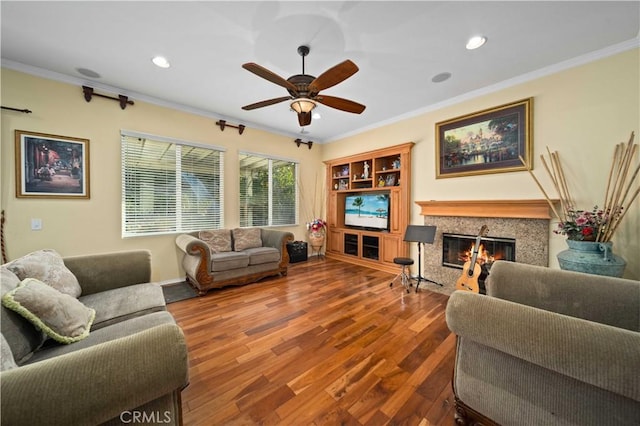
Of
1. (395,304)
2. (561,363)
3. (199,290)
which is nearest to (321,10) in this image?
(561,363)

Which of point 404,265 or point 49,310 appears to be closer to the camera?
point 49,310

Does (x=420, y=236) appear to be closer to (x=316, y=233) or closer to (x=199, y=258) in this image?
(x=316, y=233)

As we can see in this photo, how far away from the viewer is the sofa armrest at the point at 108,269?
196 cm

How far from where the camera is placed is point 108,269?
81.3 inches

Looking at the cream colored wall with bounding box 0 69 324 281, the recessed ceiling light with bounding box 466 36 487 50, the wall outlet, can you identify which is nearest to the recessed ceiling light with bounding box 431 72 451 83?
the recessed ceiling light with bounding box 466 36 487 50

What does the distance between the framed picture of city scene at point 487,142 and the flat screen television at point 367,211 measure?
1163mm

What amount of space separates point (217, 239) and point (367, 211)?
114 inches

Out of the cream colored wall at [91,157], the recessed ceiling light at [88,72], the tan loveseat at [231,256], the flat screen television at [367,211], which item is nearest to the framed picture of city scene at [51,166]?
the cream colored wall at [91,157]

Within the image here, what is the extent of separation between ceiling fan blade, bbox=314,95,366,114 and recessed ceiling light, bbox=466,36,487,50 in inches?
46.6

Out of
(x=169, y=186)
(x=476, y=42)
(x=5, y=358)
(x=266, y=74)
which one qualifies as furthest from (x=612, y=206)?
(x=169, y=186)

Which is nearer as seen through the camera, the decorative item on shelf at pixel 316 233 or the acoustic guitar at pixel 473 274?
the acoustic guitar at pixel 473 274

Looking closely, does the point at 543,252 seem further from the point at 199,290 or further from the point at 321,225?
the point at 199,290

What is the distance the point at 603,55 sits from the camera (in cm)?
238

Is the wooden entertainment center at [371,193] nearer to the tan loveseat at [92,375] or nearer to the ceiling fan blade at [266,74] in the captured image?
the ceiling fan blade at [266,74]
